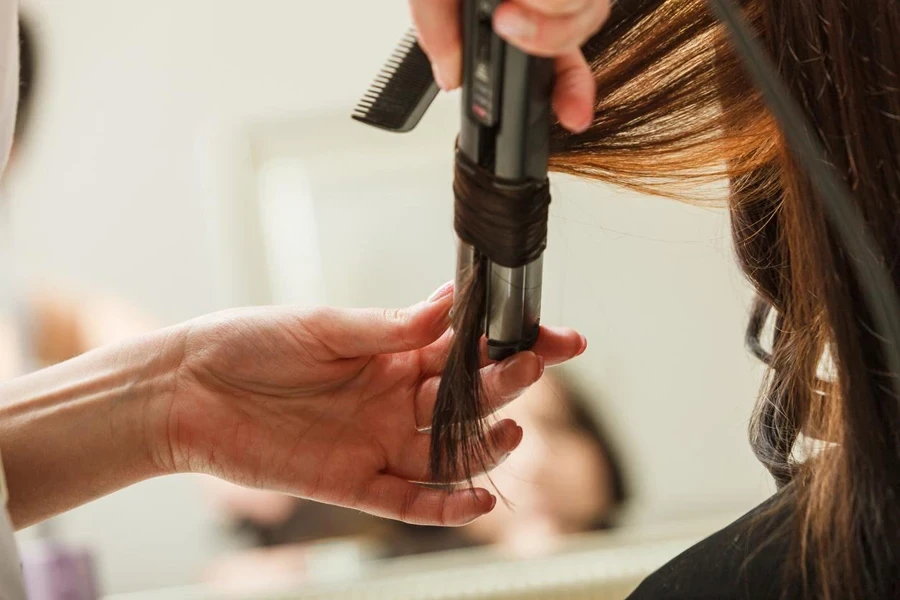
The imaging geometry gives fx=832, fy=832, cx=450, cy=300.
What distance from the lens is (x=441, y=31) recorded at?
0.41 meters

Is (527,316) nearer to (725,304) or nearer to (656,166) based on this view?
(656,166)

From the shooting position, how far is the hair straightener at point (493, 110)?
40 cm

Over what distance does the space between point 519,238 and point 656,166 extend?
0.23m

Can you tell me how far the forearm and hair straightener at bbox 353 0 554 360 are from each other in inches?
15.5

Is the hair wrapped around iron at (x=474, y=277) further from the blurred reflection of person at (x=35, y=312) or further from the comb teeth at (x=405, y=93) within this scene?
the blurred reflection of person at (x=35, y=312)

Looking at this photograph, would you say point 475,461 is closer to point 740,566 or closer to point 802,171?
point 740,566

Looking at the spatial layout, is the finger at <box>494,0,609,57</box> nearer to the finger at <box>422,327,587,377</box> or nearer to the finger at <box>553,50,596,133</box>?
the finger at <box>553,50,596,133</box>

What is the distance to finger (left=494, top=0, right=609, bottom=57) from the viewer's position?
0.37 metres

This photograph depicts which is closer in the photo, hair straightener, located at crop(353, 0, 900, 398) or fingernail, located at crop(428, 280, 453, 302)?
hair straightener, located at crop(353, 0, 900, 398)

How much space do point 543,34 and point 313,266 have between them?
103 centimetres

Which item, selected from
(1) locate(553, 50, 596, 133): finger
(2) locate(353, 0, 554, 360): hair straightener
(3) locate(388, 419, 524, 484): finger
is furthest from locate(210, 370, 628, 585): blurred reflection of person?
(1) locate(553, 50, 596, 133): finger

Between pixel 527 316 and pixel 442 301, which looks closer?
pixel 527 316

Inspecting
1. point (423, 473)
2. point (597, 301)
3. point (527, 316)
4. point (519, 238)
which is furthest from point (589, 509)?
point (519, 238)

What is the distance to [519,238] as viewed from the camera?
0.48m
